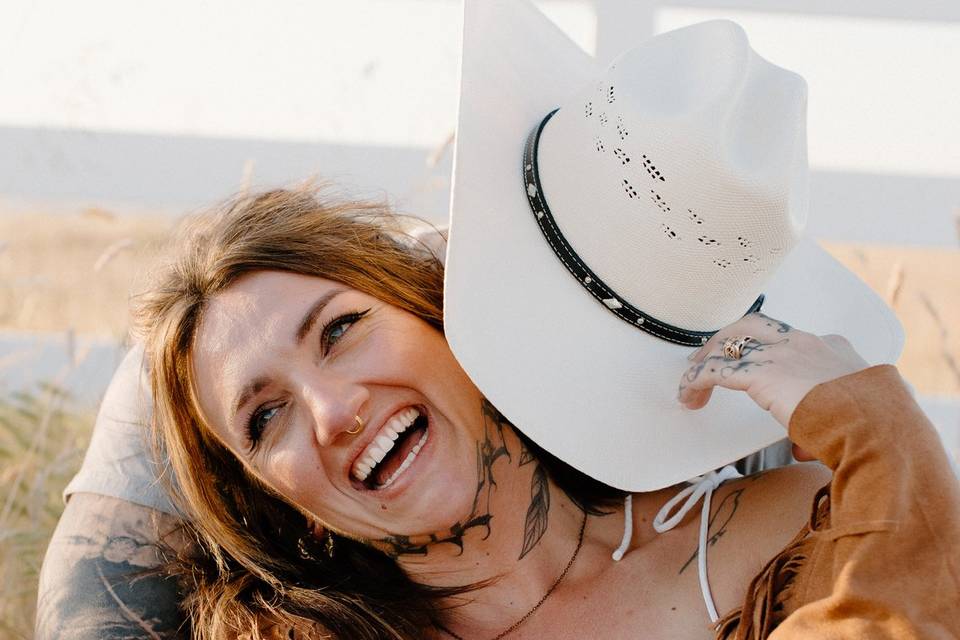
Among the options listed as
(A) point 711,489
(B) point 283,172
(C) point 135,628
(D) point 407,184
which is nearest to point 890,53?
(D) point 407,184

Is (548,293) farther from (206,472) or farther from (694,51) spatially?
(206,472)

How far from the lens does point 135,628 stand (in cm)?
223

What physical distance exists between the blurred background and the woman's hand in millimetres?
1929

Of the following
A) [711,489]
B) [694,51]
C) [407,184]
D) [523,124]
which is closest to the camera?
[694,51]

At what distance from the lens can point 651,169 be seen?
174 centimetres

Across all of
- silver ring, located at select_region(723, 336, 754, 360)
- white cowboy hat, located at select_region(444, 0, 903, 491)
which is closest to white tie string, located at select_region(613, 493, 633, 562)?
white cowboy hat, located at select_region(444, 0, 903, 491)

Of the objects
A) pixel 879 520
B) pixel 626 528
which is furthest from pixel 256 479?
pixel 879 520

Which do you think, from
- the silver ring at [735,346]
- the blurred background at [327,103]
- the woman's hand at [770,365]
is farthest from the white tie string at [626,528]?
the blurred background at [327,103]

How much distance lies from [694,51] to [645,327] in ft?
1.55

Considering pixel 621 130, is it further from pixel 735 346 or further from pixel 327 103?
pixel 327 103

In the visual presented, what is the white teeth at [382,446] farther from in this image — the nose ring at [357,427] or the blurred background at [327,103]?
the blurred background at [327,103]

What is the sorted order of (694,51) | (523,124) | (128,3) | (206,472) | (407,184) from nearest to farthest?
(694,51) → (523,124) → (206,472) → (407,184) → (128,3)

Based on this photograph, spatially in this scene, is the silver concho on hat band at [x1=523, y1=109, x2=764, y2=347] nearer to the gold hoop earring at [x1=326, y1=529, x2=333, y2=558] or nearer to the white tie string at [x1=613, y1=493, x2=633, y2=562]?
the white tie string at [x1=613, y1=493, x2=633, y2=562]

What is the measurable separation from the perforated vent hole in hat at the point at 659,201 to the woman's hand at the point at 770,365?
244 mm
